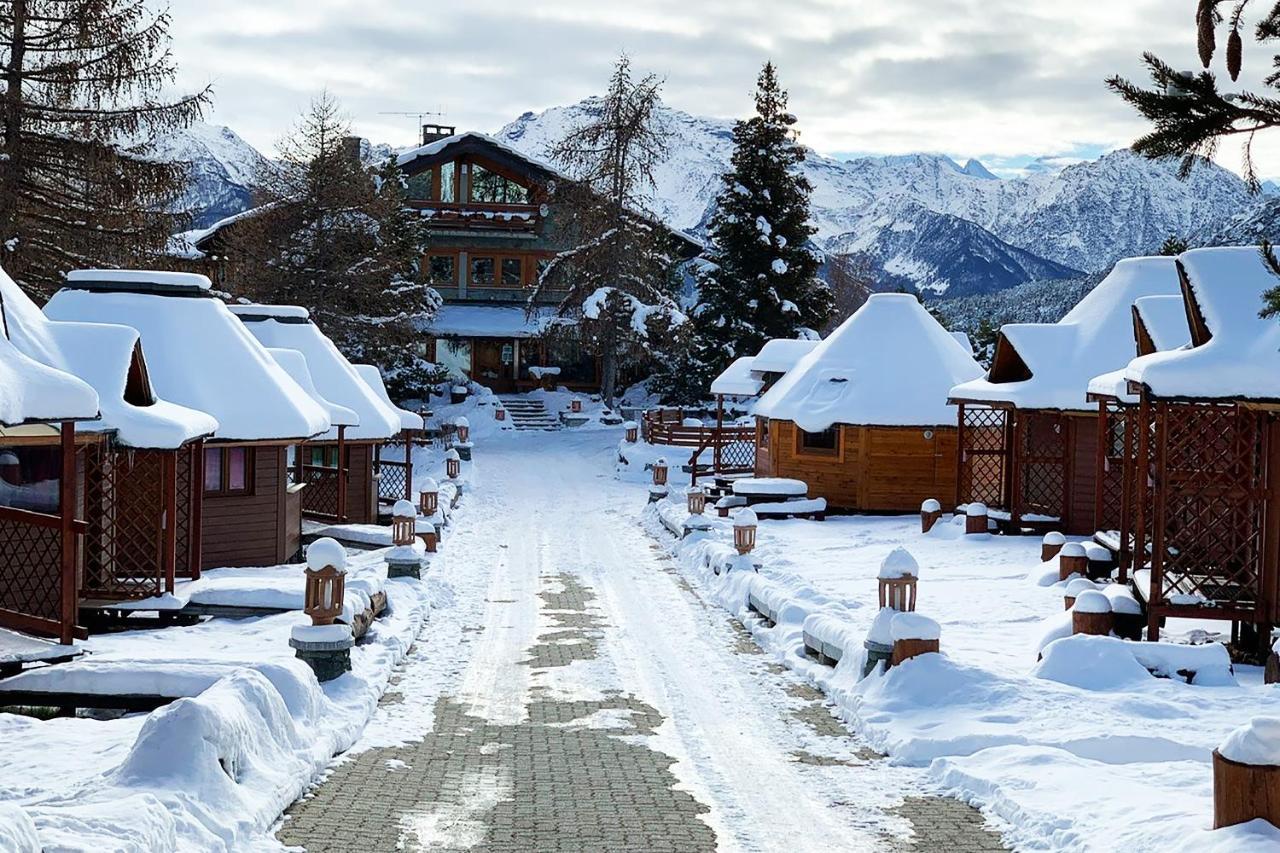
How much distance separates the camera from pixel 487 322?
51.2 metres

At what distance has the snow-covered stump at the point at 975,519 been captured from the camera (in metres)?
22.5

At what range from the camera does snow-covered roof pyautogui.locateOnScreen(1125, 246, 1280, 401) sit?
1230cm

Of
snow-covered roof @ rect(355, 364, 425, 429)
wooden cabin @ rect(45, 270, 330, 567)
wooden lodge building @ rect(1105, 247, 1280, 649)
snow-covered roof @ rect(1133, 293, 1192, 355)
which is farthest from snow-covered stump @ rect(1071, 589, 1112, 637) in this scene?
snow-covered roof @ rect(355, 364, 425, 429)

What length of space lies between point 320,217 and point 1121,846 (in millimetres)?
35404

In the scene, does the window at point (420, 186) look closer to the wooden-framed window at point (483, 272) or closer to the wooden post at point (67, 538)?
the wooden-framed window at point (483, 272)

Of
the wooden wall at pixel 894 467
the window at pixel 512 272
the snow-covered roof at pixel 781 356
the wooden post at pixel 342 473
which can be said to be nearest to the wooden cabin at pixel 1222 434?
the wooden wall at pixel 894 467

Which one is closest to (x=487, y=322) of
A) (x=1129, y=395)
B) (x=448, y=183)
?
(x=448, y=183)

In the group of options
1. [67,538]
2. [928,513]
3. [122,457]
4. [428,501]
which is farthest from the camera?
[428,501]

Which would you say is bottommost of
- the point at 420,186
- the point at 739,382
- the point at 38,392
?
the point at 38,392

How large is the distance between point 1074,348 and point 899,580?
12049mm

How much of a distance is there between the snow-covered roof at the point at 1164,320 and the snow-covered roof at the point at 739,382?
17.4 m

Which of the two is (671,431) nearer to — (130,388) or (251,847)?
(130,388)

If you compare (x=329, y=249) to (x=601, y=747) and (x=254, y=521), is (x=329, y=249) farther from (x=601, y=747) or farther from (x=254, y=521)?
(x=601, y=747)

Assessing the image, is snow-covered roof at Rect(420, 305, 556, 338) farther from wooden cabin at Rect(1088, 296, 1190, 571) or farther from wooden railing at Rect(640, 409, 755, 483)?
wooden cabin at Rect(1088, 296, 1190, 571)
